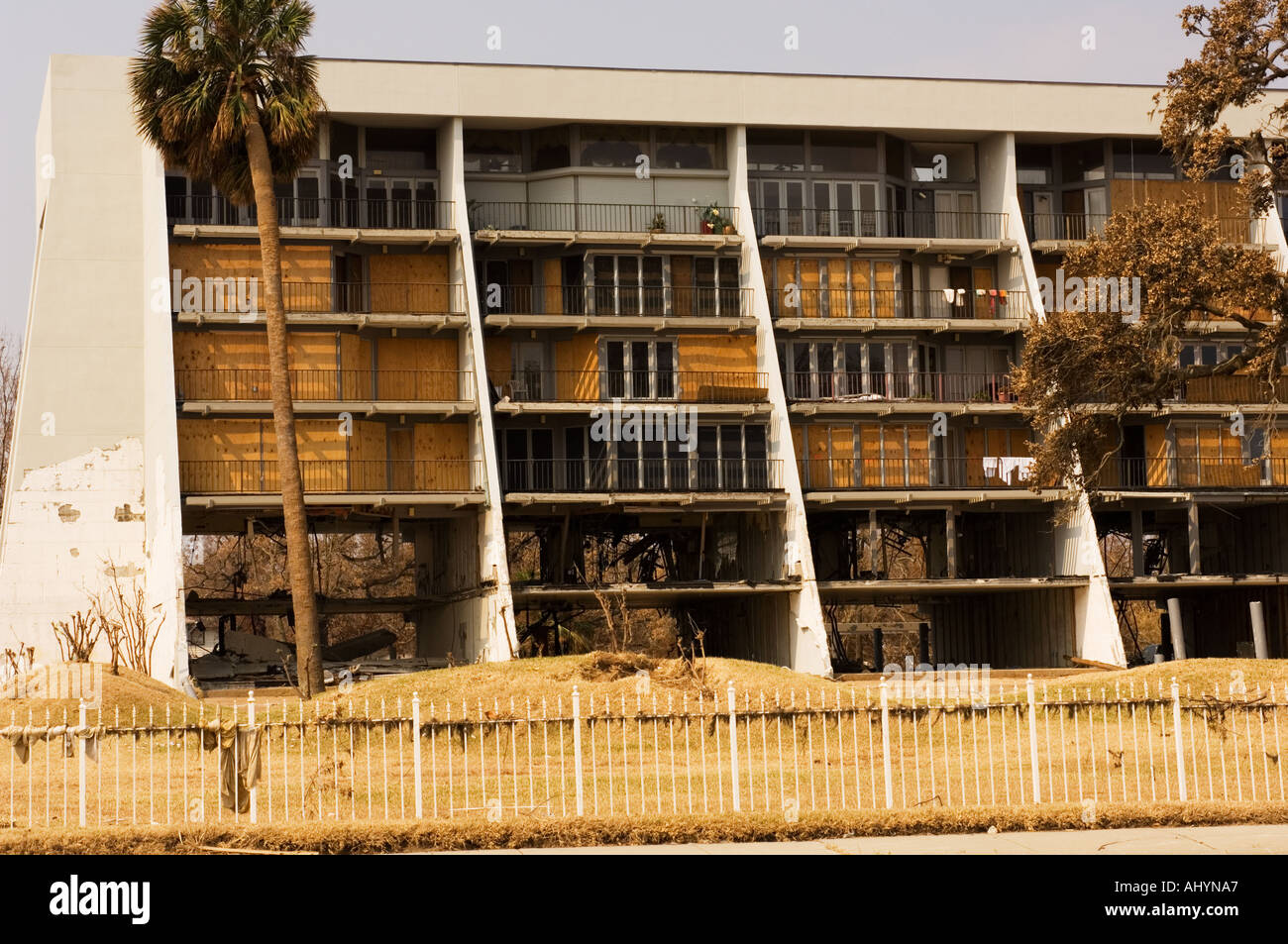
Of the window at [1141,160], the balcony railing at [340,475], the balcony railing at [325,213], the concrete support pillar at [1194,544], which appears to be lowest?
the concrete support pillar at [1194,544]

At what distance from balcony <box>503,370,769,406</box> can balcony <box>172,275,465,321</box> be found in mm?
3332

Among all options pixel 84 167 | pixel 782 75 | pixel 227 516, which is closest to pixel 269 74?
pixel 84 167

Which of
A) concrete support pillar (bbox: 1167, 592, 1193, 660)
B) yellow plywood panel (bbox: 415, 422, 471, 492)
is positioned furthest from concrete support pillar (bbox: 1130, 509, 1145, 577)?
yellow plywood panel (bbox: 415, 422, 471, 492)

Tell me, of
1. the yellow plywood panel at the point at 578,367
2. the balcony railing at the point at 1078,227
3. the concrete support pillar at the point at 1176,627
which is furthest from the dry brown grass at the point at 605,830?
the balcony railing at the point at 1078,227

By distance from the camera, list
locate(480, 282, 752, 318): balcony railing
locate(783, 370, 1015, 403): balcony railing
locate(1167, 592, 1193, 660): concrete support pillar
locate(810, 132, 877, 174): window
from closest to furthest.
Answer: locate(1167, 592, 1193, 660): concrete support pillar, locate(480, 282, 752, 318): balcony railing, locate(783, 370, 1015, 403): balcony railing, locate(810, 132, 877, 174): window

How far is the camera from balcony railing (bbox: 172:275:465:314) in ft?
166

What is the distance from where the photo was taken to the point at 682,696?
30.7m

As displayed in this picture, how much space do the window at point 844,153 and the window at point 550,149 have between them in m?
8.17

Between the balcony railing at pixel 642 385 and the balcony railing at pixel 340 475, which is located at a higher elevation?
the balcony railing at pixel 642 385

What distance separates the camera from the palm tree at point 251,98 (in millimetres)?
40469

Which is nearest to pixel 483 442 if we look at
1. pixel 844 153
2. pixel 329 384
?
pixel 329 384

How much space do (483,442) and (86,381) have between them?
1155 cm

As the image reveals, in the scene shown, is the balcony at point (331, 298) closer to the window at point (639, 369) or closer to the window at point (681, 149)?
the window at point (639, 369)

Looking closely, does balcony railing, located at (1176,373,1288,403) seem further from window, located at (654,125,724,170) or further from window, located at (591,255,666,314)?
window, located at (591,255,666,314)
